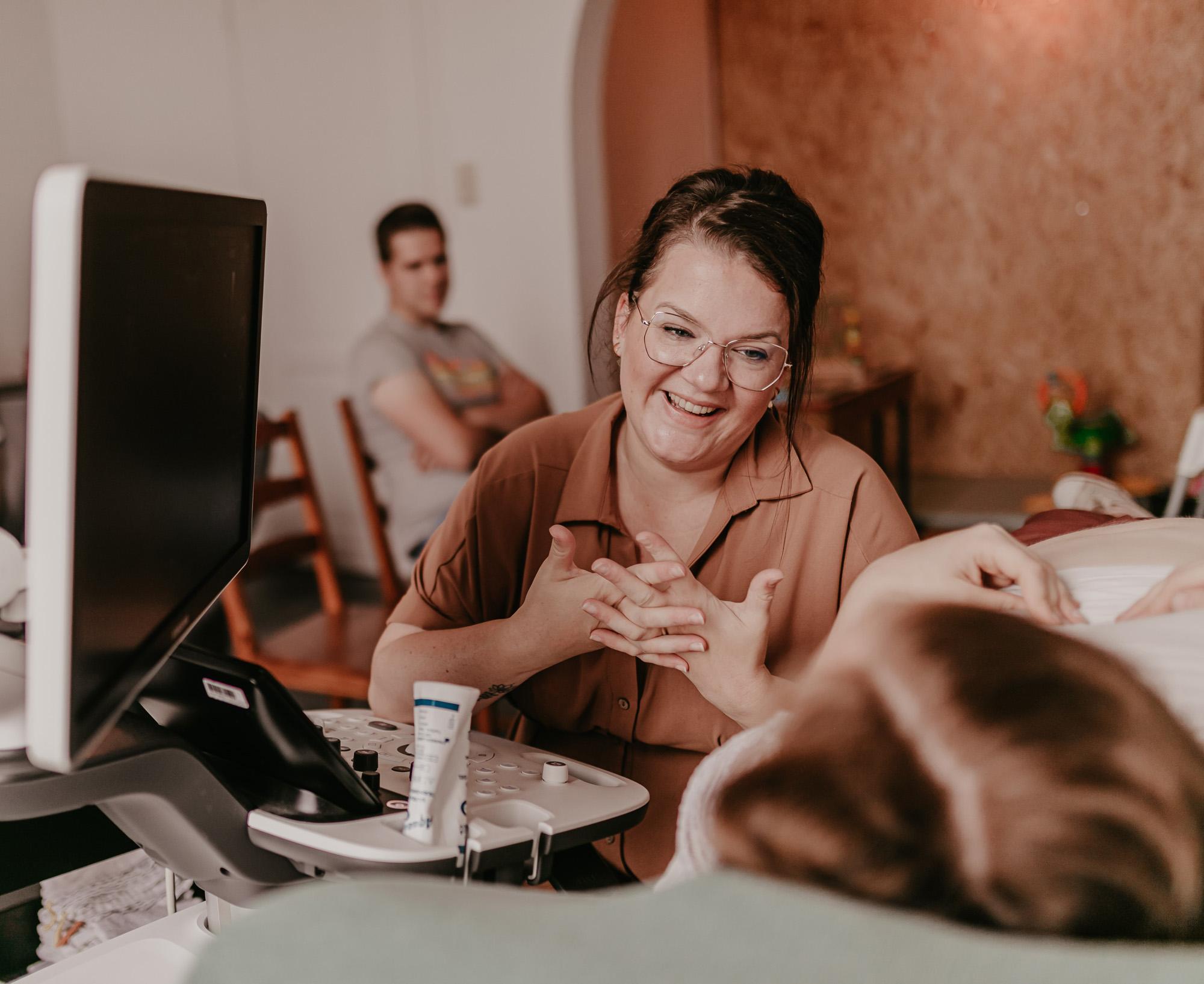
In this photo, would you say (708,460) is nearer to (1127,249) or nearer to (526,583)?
(526,583)

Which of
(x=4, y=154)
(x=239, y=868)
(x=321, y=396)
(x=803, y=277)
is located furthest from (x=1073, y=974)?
(x=4, y=154)

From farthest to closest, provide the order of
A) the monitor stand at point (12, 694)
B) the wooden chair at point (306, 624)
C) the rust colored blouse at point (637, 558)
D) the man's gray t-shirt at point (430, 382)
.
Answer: the man's gray t-shirt at point (430, 382)
the wooden chair at point (306, 624)
the rust colored blouse at point (637, 558)
the monitor stand at point (12, 694)

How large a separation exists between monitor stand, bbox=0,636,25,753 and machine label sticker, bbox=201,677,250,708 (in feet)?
0.38

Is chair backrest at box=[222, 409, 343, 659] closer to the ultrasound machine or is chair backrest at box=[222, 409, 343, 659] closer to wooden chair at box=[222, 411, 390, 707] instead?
wooden chair at box=[222, 411, 390, 707]

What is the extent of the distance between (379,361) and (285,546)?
1.92 ft

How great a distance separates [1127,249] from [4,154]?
13.1ft

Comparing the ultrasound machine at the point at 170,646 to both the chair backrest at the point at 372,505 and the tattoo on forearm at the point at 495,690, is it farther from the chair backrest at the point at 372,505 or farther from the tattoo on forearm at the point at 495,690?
the chair backrest at the point at 372,505

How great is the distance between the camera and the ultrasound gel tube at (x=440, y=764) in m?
0.67

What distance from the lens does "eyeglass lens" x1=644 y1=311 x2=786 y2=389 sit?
105 cm

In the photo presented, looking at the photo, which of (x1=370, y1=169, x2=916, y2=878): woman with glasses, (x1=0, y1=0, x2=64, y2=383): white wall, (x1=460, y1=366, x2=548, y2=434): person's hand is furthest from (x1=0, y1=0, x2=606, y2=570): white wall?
(x1=370, y1=169, x2=916, y2=878): woman with glasses

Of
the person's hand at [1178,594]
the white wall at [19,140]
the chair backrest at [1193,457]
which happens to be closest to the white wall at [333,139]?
the white wall at [19,140]

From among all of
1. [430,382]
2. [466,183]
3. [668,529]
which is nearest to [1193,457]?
[668,529]

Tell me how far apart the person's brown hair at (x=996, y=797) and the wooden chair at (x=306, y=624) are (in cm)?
160

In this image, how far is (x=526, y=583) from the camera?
1177 mm
